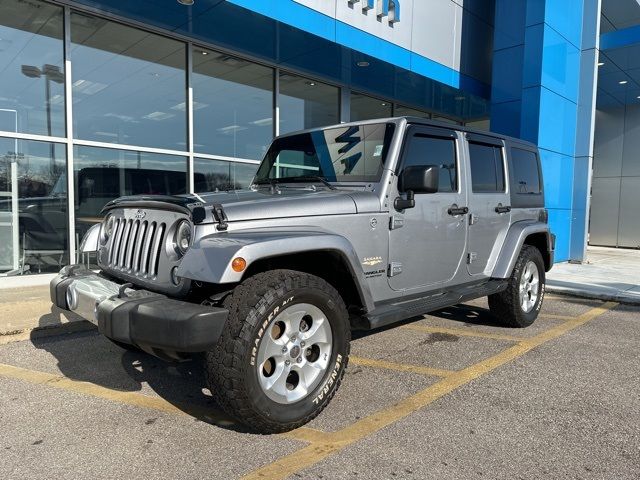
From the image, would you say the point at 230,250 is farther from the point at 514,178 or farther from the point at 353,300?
the point at 514,178

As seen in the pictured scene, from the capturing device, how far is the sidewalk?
7.46 m

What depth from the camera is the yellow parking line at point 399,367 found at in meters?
3.85

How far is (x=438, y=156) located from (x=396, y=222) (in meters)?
0.89

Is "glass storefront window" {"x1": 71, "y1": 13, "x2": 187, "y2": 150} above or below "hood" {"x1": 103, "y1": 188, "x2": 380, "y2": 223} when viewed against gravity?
above

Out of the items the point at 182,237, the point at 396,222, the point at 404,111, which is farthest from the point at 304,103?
the point at 182,237

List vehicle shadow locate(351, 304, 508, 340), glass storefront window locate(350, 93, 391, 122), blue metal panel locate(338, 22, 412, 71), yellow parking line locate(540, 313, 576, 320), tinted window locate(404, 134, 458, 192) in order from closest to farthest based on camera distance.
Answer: tinted window locate(404, 134, 458, 192) < vehicle shadow locate(351, 304, 508, 340) < yellow parking line locate(540, 313, 576, 320) < blue metal panel locate(338, 22, 412, 71) < glass storefront window locate(350, 93, 391, 122)

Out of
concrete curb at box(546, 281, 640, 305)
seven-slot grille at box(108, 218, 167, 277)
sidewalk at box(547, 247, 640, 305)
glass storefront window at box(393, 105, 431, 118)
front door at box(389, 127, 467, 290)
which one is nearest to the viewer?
seven-slot grille at box(108, 218, 167, 277)

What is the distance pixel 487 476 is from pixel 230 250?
1.72 meters

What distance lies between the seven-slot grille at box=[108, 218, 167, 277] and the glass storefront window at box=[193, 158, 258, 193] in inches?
231

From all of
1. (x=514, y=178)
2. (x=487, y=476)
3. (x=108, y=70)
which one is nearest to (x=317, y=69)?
(x=108, y=70)

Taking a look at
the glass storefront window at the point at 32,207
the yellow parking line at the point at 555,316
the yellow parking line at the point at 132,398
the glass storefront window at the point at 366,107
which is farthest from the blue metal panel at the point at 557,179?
the yellow parking line at the point at 132,398

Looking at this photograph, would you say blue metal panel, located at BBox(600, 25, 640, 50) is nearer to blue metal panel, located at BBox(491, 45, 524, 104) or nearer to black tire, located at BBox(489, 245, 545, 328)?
blue metal panel, located at BBox(491, 45, 524, 104)

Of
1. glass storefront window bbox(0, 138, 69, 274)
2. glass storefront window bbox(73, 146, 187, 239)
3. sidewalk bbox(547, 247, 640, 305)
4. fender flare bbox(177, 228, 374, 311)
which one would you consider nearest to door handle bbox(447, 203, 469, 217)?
fender flare bbox(177, 228, 374, 311)

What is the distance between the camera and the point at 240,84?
10.4 meters
